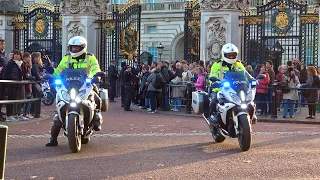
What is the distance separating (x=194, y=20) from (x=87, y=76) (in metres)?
14.1

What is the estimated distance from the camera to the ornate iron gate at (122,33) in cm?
2603

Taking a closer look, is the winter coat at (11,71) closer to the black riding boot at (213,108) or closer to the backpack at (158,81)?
the backpack at (158,81)

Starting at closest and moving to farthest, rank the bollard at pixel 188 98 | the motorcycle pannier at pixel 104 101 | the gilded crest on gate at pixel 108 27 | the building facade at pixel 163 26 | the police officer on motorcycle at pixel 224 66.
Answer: the motorcycle pannier at pixel 104 101 → the police officer on motorcycle at pixel 224 66 → the bollard at pixel 188 98 → the gilded crest on gate at pixel 108 27 → the building facade at pixel 163 26

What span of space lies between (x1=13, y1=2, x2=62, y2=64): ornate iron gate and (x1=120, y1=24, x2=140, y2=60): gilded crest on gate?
2.86 m

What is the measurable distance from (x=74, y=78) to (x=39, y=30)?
18214mm

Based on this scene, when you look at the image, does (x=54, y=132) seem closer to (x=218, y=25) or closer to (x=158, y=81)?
(x=158, y=81)

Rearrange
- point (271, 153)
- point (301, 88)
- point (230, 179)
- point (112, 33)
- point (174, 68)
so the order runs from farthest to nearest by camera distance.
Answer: point (112, 33) → point (174, 68) → point (301, 88) → point (271, 153) → point (230, 179)

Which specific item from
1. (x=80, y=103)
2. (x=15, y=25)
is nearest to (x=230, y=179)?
(x=80, y=103)

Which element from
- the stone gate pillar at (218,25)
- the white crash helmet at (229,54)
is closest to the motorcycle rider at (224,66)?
the white crash helmet at (229,54)

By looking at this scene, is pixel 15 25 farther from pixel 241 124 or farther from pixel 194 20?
pixel 241 124

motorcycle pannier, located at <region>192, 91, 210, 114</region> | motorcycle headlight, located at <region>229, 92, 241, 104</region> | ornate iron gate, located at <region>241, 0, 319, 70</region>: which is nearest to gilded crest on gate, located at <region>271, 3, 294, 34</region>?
ornate iron gate, located at <region>241, 0, 319, 70</region>

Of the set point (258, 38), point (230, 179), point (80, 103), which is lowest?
point (230, 179)

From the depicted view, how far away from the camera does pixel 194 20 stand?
2411 cm

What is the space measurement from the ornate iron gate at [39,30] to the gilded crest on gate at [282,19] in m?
8.97
